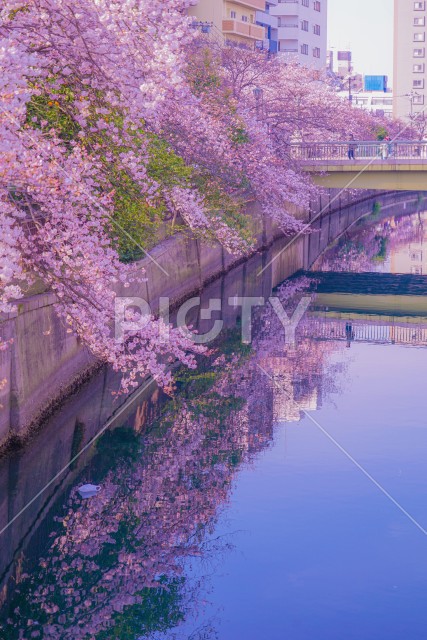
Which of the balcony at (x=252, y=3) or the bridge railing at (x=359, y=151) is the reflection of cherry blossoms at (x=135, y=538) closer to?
the bridge railing at (x=359, y=151)

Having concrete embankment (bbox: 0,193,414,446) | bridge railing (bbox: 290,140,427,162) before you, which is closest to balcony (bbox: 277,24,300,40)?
bridge railing (bbox: 290,140,427,162)

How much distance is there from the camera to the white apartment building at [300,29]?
338 ft

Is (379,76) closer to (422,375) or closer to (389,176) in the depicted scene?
(389,176)

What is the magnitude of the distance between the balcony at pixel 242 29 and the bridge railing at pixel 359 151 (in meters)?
28.2

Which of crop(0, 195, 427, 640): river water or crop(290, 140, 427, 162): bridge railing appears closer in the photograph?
crop(0, 195, 427, 640): river water

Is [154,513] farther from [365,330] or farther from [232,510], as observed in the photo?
[365,330]

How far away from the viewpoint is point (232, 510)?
15297mm

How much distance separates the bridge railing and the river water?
71.7 ft

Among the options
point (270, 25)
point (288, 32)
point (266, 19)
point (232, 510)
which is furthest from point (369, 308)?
point (288, 32)

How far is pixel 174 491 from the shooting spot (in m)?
16.2

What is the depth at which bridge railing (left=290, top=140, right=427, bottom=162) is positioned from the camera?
4619 cm

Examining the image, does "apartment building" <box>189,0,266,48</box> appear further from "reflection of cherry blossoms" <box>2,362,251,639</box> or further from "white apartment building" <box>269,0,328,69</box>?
"reflection of cherry blossoms" <box>2,362,251,639</box>

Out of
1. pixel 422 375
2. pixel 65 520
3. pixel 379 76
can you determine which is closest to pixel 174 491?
pixel 65 520

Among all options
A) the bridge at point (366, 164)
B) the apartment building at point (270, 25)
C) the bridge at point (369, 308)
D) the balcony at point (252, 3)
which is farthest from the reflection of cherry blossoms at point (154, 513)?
the apartment building at point (270, 25)
